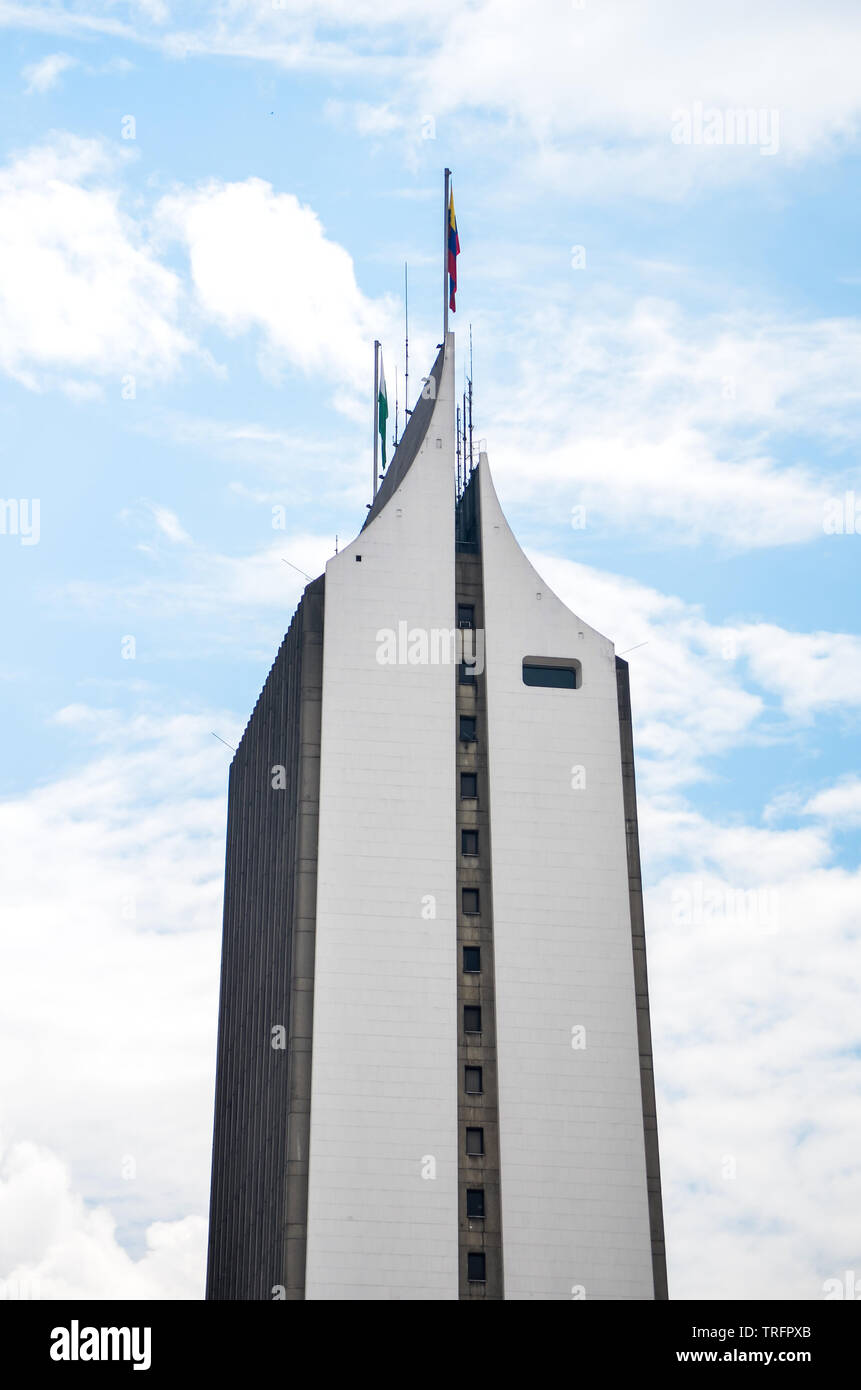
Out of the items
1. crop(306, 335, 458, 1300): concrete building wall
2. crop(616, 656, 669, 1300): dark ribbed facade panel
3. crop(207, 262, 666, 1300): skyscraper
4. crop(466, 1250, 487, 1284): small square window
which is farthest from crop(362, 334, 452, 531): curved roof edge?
crop(466, 1250, 487, 1284): small square window

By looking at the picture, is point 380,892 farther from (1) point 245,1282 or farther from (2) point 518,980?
(1) point 245,1282

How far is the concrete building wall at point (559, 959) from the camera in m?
92.9

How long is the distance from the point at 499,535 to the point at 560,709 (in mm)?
10746

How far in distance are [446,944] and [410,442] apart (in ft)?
109

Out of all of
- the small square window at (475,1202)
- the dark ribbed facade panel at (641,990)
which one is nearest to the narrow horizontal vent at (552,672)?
the dark ribbed facade panel at (641,990)

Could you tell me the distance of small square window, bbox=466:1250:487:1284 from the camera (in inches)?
3597

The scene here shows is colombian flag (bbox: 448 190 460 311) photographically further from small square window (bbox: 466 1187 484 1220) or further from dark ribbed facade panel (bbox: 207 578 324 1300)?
small square window (bbox: 466 1187 484 1220)

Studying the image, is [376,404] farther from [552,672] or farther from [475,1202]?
[475,1202]

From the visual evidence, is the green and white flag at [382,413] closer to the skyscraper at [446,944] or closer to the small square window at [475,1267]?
the skyscraper at [446,944]

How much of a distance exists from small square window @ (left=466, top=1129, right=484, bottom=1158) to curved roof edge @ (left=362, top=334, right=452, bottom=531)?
34.9 metres

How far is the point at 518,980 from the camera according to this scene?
9694 cm

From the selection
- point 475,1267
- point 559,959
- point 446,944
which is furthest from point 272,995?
point 475,1267
